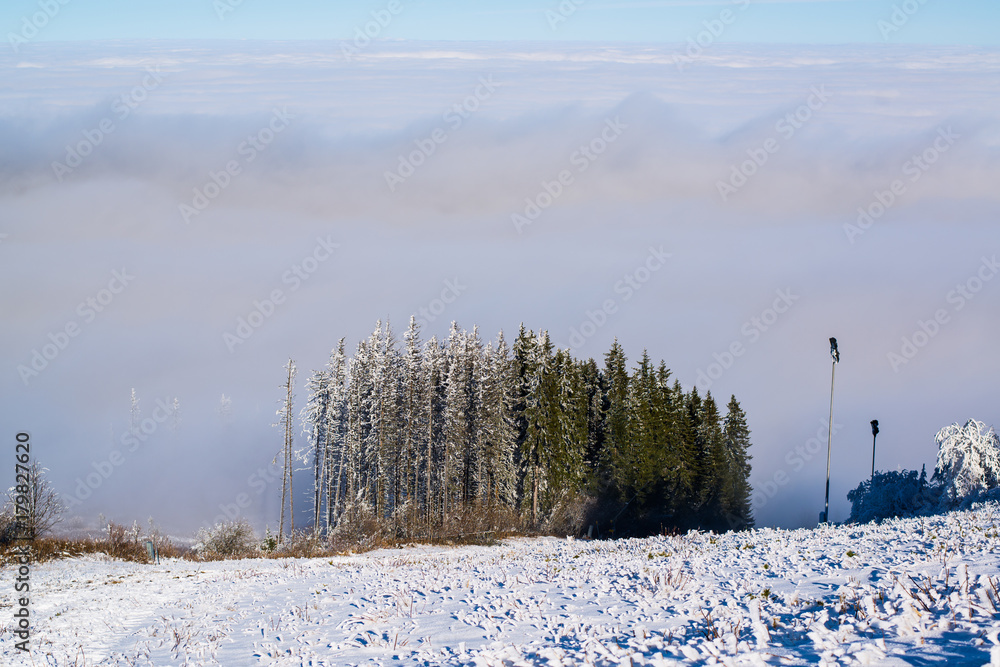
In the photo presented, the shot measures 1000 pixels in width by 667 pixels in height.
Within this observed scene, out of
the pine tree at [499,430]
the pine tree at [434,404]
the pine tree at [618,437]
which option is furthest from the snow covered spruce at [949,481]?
the pine tree at [434,404]

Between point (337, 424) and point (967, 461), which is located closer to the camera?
point (967, 461)

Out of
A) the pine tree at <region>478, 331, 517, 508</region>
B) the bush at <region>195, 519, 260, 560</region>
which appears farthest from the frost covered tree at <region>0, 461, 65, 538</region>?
the pine tree at <region>478, 331, 517, 508</region>

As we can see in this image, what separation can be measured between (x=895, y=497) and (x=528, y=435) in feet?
82.9

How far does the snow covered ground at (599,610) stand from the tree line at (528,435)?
31.8 m

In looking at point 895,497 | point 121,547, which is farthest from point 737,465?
point 121,547

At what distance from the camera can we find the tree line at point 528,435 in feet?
184

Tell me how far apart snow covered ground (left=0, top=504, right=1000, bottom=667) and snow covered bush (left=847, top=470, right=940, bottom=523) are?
17.2 m

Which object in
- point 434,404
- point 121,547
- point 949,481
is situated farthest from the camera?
point 434,404

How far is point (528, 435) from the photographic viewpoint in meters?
56.1

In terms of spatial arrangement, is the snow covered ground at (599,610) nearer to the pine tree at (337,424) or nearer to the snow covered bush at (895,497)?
the snow covered bush at (895,497)

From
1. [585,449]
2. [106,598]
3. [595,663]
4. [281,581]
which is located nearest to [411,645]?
[595,663]

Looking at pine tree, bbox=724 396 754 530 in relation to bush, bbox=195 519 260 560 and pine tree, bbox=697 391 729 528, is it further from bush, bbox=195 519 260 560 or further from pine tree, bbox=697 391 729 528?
bush, bbox=195 519 260 560

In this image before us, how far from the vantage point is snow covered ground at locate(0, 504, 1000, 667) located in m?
9.45

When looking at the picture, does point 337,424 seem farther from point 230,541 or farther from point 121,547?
point 121,547
